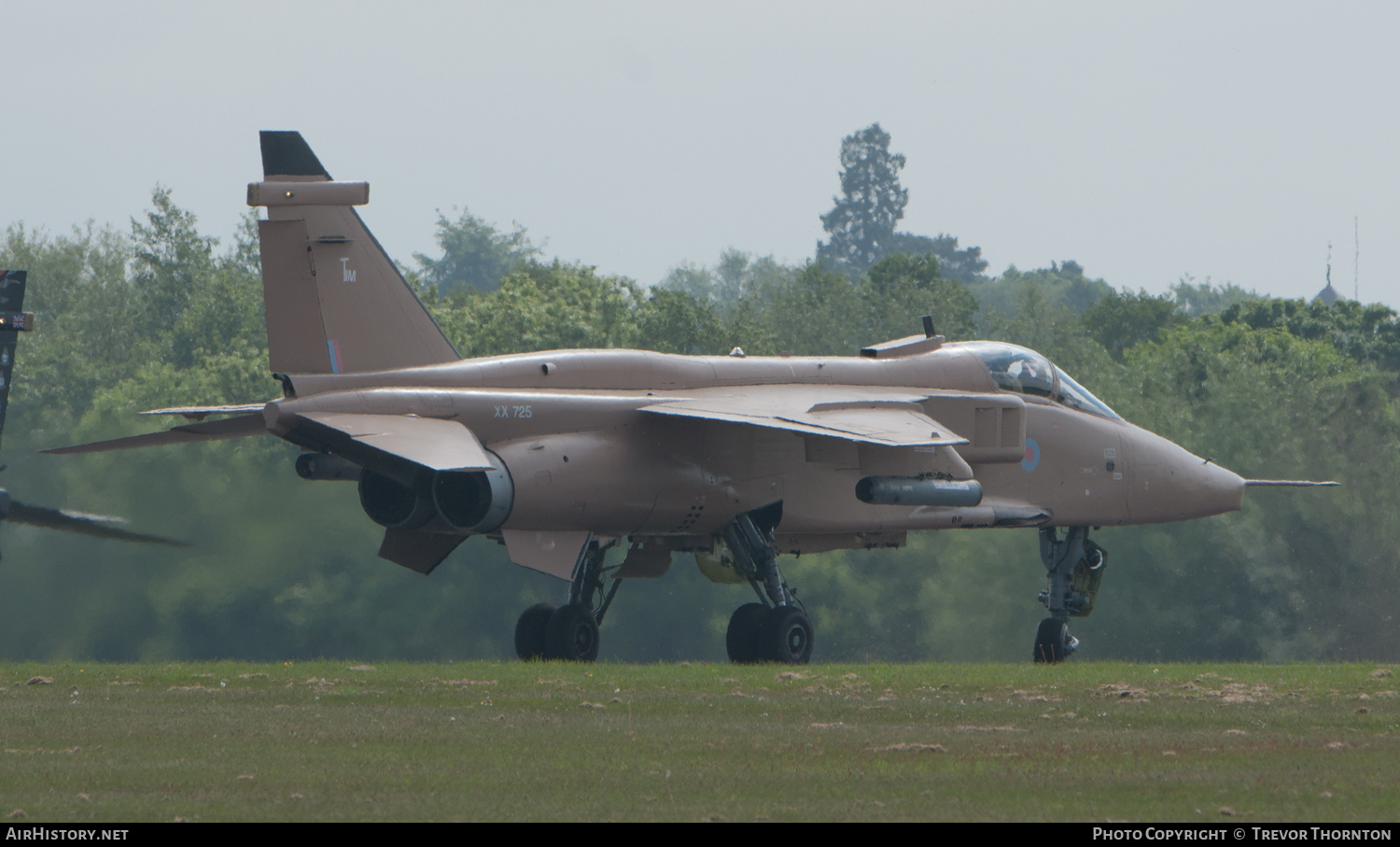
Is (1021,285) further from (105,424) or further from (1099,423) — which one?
(1099,423)

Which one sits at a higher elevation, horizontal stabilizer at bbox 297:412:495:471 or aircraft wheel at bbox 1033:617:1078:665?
horizontal stabilizer at bbox 297:412:495:471

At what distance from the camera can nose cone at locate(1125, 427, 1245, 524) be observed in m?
23.4

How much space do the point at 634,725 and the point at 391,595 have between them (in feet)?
106

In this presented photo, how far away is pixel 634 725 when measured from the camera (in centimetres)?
1272

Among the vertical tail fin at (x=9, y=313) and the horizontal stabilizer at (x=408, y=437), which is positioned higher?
the vertical tail fin at (x=9, y=313)

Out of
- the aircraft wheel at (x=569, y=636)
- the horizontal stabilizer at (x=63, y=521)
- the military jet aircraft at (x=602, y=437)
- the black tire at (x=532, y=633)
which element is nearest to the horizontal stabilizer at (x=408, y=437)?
the military jet aircraft at (x=602, y=437)

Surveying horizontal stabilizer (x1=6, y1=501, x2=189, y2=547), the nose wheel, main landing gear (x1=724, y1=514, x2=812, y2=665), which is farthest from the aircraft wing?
horizontal stabilizer (x1=6, y1=501, x2=189, y2=547)

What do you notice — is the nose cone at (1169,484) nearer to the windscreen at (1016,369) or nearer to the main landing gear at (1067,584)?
the main landing gear at (1067,584)

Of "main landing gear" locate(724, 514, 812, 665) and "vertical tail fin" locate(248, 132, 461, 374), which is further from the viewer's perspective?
"main landing gear" locate(724, 514, 812, 665)

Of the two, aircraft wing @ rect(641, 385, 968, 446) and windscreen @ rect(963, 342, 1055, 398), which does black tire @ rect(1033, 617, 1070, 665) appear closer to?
windscreen @ rect(963, 342, 1055, 398)

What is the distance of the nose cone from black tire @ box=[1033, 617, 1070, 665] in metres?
1.79

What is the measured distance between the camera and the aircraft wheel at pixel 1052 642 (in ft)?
76.5

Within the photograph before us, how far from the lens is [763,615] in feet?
65.6

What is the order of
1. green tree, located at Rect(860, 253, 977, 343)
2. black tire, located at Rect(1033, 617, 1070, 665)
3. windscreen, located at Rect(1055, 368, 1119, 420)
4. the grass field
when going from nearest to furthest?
the grass field
windscreen, located at Rect(1055, 368, 1119, 420)
black tire, located at Rect(1033, 617, 1070, 665)
green tree, located at Rect(860, 253, 977, 343)
